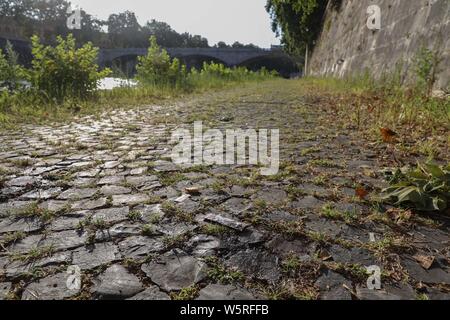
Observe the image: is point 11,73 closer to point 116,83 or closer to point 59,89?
point 59,89

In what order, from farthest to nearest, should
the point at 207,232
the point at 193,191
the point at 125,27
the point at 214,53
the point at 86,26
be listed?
the point at 125,27 → the point at 86,26 → the point at 214,53 → the point at 193,191 → the point at 207,232

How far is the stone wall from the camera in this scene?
4.71 metres

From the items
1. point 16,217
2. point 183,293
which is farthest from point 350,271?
point 16,217

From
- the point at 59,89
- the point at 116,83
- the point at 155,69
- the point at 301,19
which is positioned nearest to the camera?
the point at 59,89

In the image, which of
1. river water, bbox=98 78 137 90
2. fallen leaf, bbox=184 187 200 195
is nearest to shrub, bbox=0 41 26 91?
river water, bbox=98 78 137 90

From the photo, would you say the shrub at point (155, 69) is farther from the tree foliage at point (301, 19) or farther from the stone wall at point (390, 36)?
the tree foliage at point (301, 19)

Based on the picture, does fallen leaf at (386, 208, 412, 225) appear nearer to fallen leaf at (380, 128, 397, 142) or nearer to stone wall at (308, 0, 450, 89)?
fallen leaf at (380, 128, 397, 142)

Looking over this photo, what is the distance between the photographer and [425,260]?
→ 1.33m

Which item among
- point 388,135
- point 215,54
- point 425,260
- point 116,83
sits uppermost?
point 215,54

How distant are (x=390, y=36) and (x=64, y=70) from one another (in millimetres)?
7355

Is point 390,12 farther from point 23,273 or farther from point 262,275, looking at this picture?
point 23,273

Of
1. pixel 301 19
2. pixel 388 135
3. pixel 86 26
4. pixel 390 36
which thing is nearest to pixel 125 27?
pixel 86 26

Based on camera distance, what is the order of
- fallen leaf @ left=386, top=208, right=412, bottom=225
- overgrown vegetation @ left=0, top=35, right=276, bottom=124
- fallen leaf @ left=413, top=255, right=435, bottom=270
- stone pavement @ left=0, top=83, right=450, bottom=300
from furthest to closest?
overgrown vegetation @ left=0, top=35, right=276, bottom=124
fallen leaf @ left=386, top=208, right=412, bottom=225
fallen leaf @ left=413, top=255, right=435, bottom=270
stone pavement @ left=0, top=83, right=450, bottom=300

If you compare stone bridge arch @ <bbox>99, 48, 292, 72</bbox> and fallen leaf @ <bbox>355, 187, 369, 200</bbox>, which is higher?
stone bridge arch @ <bbox>99, 48, 292, 72</bbox>
